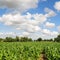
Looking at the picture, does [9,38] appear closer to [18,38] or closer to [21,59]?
[18,38]

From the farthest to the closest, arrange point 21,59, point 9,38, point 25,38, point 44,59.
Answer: point 25,38
point 9,38
point 44,59
point 21,59

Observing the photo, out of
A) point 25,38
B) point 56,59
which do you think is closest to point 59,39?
point 25,38

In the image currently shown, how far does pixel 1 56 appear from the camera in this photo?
566 inches

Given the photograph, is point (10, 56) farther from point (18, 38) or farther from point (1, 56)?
point (18, 38)

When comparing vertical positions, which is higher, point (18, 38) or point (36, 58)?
point (18, 38)

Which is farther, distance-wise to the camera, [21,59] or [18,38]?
[18,38]

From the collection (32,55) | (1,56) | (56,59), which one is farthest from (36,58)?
(1,56)

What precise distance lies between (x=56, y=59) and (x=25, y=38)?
320ft

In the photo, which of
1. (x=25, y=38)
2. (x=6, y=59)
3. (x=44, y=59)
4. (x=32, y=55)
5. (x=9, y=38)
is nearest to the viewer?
(x=6, y=59)

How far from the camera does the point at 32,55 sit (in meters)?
20.8

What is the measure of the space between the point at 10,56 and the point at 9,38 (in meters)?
90.9

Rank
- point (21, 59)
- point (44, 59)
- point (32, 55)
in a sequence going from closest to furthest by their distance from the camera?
1. point (21, 59)
2. point (32, 55)
3. point (44, 59)

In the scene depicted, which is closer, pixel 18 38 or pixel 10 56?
pixel 10 56

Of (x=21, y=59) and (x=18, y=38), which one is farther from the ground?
(x=18, y=38)
